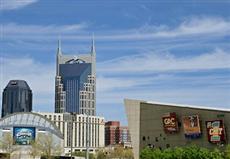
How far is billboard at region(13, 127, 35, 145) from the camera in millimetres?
140625

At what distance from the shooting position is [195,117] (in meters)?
70.2

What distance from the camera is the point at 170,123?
244 ft

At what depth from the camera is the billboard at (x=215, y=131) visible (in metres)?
66.7

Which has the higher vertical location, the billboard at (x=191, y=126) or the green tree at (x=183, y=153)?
the billboard at (x=191, y=126)

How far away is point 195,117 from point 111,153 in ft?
347

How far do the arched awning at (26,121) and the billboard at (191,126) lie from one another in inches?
3403

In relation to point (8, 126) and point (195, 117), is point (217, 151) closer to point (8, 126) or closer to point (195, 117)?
point (195, 117)

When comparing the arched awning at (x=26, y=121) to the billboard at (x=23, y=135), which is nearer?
the billboard at (x=23, y=135)

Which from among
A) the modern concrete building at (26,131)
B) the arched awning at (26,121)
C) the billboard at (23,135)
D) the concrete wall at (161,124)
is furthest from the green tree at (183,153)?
the arched awning at (26,121)

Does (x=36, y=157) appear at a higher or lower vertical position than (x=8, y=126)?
lower

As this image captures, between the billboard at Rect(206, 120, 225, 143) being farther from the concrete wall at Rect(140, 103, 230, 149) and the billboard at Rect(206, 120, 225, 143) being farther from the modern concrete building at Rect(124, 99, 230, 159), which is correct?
the concrete wall at Rect(140, 103, 230, 149)

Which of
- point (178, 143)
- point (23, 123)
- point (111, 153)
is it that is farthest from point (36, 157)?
point (178, 143)

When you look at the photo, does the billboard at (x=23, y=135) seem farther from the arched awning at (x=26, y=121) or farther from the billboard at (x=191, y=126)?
the billboard at (x=191, y=126)

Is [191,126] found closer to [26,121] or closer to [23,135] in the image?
[23,135]
